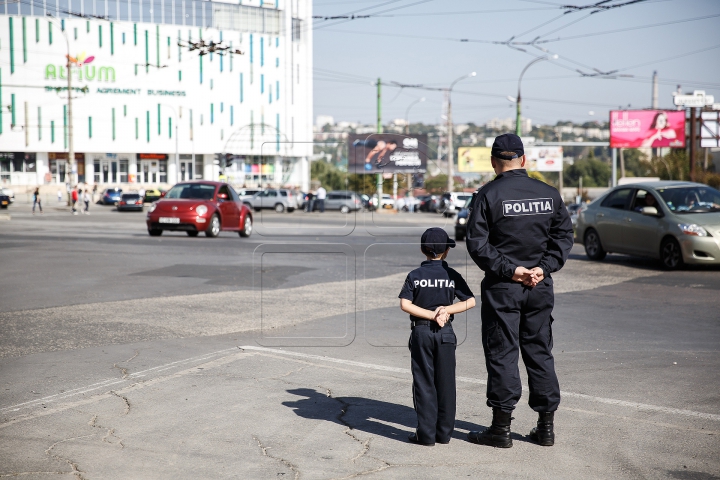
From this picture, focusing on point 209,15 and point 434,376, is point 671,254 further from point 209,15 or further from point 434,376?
point 209,15

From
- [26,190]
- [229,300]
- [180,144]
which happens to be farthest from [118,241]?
[180,144]

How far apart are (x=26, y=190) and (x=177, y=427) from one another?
250 ft

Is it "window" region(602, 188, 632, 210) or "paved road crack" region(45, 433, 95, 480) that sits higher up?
"window" region(602, 188, 632, 210)

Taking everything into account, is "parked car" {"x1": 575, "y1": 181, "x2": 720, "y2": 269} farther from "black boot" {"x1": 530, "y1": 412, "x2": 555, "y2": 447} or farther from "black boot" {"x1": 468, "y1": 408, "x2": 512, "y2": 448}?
"black boot" {"x1": 468, "y1": 408, "x2": 512, "y2": 448}

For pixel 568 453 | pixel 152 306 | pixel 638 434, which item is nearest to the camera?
pixel 568 453

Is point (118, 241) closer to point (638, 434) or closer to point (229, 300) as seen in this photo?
point (229, 300)

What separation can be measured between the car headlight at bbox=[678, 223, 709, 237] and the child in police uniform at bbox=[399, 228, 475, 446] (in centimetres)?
1092

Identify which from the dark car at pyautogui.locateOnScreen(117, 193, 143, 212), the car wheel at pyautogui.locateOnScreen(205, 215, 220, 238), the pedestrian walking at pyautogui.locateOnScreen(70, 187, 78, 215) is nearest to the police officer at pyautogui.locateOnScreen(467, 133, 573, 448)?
the car wheel at pyautogui.locateOnScreen(205, 215, 220, 238)

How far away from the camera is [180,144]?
84125mm

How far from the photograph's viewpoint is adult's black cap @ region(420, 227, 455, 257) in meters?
4.77

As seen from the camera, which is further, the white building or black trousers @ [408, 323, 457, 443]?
the white building

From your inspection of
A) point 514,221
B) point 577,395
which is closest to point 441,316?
point 514,221

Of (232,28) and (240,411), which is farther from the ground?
(232,28)

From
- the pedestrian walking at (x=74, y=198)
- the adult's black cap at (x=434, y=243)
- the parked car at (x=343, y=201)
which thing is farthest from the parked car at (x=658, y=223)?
the pedestrian walking at (x=74, y=198)
